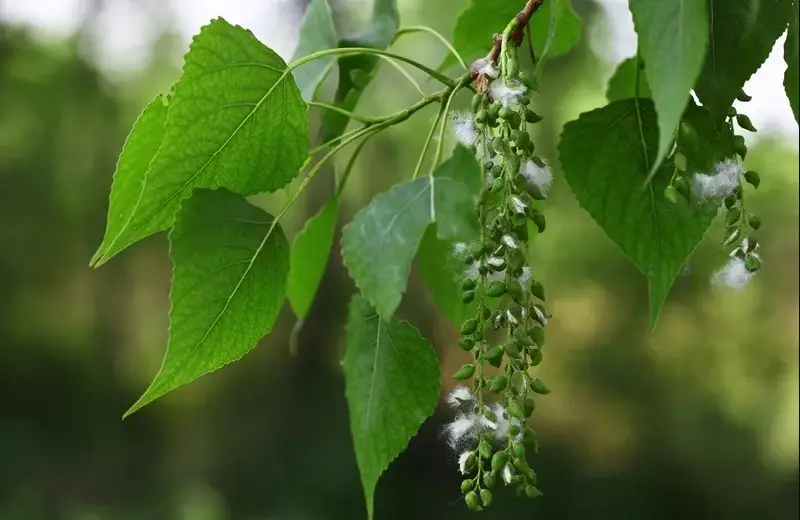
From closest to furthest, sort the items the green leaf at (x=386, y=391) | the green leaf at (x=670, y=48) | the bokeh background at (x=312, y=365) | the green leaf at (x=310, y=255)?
1. the green leaf at (x=670, y=48)
2. the green leaf at (x=386, y=391)
3. the green leaf at (x=310, y=255)
4. the bokeh background at (x=312, y=365)

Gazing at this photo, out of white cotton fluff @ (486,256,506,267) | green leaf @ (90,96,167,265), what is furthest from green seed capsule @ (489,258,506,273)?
green leaf @ (90,96,167,265)

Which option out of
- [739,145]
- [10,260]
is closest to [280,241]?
[739,145]

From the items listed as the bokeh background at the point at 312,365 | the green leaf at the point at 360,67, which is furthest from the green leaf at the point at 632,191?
the bokeh background at the point at 312,365

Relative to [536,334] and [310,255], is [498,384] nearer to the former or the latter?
[536,334]

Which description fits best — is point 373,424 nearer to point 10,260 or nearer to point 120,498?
point 120,498

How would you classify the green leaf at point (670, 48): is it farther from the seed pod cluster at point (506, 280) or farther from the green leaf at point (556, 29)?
the green leaf at point (556, 29)

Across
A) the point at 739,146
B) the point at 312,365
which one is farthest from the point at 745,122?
the point at 312,365
